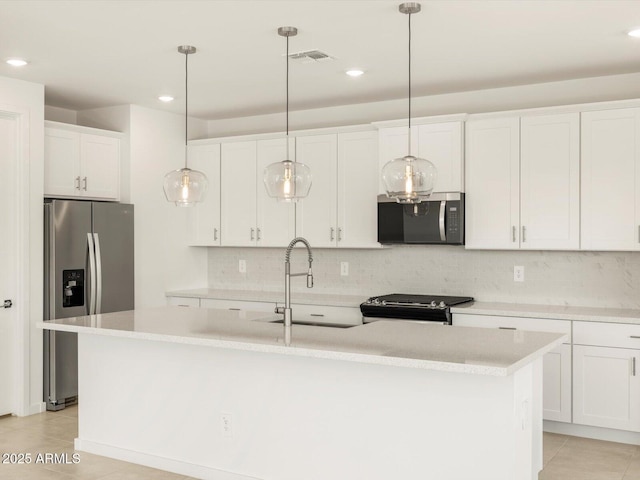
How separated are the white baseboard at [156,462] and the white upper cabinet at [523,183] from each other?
8.38 feet

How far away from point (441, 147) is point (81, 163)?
297 centimetres

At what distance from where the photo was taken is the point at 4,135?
5043mm

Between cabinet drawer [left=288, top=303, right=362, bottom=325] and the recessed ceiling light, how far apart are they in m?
2.69

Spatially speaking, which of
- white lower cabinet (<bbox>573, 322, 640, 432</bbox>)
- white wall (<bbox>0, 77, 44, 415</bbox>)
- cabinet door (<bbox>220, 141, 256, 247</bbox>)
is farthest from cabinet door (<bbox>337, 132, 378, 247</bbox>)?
white wall (<bbox>0, 77, 44, 415</bbox>)

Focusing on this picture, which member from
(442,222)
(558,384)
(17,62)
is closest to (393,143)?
(442,222)

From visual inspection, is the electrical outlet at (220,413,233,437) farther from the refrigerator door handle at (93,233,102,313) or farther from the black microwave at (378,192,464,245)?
the refrigerator door handle at (93,233,102,313)

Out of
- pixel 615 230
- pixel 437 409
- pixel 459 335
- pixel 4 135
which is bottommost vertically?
pixel 437 409

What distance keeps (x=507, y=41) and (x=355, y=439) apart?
2473 millimetres

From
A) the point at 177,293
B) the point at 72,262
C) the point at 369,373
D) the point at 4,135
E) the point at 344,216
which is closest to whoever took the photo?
the point at 369,373

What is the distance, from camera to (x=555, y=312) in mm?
4703

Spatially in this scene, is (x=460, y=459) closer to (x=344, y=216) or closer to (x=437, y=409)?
(x=437, y=409)

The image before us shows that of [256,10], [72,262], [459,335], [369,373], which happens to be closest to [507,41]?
[256,10]

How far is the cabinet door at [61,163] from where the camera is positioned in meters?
5.44

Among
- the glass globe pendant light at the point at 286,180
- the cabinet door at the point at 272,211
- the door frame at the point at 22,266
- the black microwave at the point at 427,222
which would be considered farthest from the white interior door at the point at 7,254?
the black microwave at the point at 427,222
